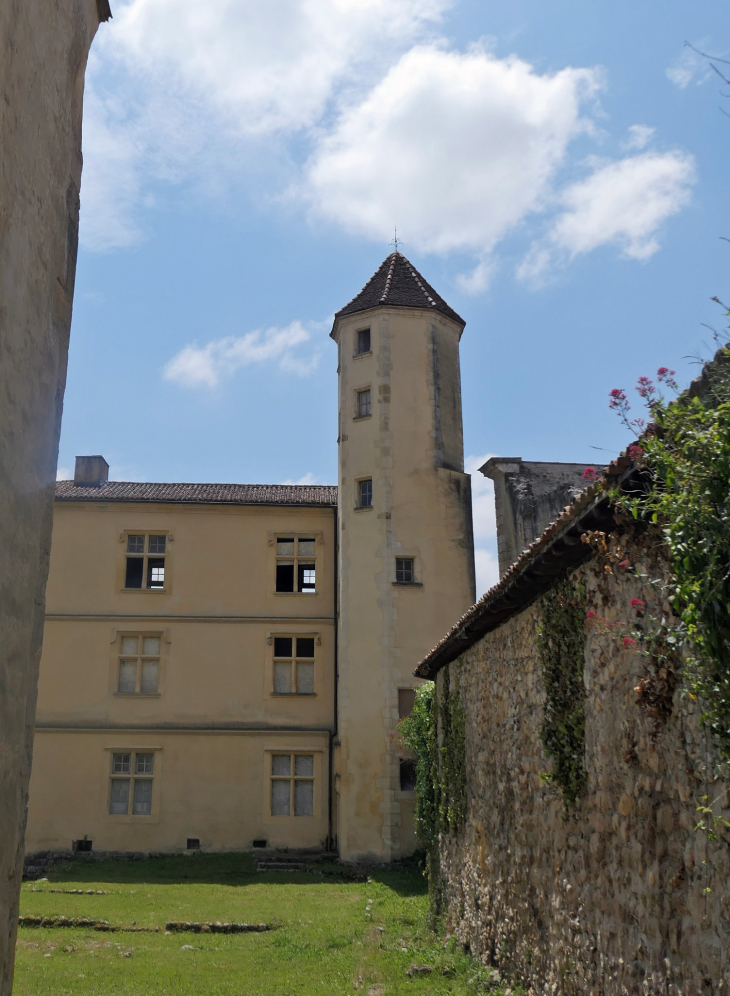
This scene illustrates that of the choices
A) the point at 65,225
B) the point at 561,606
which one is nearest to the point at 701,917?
the point at 561,606

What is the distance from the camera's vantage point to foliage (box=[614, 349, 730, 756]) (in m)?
3.94

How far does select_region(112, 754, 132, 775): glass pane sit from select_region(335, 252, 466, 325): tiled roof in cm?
1361

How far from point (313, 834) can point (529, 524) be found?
10611mm

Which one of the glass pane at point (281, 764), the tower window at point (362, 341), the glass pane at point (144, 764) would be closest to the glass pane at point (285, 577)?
the glass pane at point (281, 764)

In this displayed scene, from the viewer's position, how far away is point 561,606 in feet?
23.3

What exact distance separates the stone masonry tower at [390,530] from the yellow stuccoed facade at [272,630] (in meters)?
0.05

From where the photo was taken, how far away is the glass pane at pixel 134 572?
1038 inches

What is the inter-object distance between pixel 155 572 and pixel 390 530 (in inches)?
286

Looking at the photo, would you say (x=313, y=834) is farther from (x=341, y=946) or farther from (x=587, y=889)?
(x=587, y=889)

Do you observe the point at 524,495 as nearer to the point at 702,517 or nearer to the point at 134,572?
the point at 134,572

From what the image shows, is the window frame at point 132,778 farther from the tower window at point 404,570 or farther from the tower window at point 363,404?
the tower window at point 363,404

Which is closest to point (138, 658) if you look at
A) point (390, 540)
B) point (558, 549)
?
point (390, 540)

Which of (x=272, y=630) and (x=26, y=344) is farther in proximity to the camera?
(x=272, y=630)

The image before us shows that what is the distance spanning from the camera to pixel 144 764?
80.8 feet
